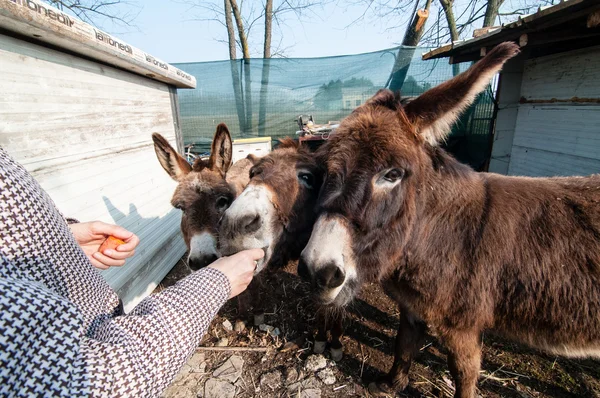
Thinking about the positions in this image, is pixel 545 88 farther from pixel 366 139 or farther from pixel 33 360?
pixel 33 360

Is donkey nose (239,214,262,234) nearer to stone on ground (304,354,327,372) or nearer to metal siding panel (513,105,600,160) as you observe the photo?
stone on ground (304,354,327,372)

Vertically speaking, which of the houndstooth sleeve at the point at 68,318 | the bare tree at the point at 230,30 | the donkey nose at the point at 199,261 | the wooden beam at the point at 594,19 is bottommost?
the donkey nose at the point at 199,261

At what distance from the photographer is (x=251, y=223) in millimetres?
2262

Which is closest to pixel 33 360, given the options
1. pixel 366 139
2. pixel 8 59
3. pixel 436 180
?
pixel 366 139

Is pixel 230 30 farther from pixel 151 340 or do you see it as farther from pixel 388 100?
pixel 151 340

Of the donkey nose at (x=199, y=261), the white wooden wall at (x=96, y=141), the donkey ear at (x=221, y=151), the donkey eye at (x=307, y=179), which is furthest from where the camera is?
the donkey ear at (x=221, y=151)

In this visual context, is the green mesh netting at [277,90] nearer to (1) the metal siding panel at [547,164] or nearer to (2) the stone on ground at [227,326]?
(1) the metal siding panel at [547,164]

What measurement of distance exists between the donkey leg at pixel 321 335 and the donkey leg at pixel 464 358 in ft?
4.75

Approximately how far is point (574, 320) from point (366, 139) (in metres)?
2.00

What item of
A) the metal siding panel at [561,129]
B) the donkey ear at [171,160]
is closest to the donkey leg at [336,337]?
the donkey ear at [171,160]

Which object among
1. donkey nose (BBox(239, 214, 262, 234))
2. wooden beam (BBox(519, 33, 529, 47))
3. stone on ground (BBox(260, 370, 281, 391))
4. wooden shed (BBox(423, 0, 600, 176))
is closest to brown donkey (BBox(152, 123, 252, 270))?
donkey nose (BBox(239, 214, 262, 234))

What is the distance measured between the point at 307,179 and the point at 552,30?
6457 millimetres

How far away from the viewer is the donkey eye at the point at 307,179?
2.71m

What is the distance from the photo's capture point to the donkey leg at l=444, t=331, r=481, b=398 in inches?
87.6
